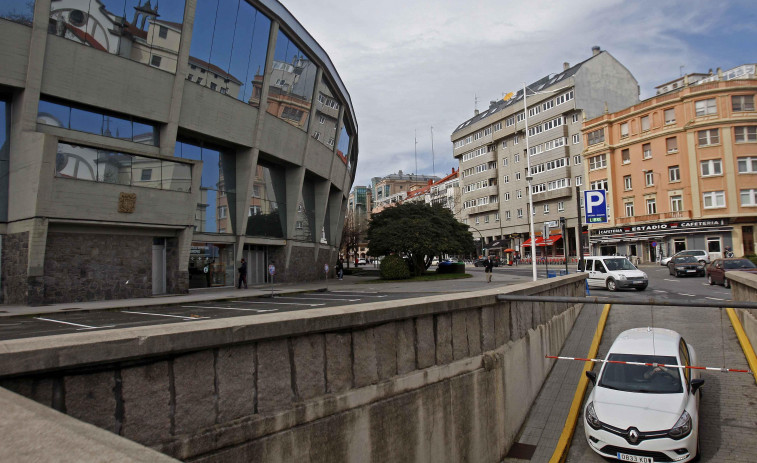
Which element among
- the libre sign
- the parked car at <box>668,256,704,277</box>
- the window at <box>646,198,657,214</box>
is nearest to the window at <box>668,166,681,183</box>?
the window at <box>646,198,657,214</box>

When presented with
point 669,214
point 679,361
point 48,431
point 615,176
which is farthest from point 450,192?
point 48,431

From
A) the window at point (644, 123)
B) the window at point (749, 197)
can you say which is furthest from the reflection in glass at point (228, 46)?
the window at point (749, 197)

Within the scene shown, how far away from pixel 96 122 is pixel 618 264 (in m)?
25.2

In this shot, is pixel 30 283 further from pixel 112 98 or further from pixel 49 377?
pixel 49 377

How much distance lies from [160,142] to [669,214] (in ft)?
154

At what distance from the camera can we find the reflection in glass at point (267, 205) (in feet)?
96.8

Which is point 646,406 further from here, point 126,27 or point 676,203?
point 676,203

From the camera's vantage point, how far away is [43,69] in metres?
18.6

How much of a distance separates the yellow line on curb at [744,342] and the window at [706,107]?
41.8 m

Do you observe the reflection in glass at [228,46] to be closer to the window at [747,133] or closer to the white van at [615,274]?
the white van at [615,274]

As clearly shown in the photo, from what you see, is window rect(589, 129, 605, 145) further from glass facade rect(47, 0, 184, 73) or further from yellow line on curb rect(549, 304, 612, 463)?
yellow line on curb rect(549, 304, 612, 463)

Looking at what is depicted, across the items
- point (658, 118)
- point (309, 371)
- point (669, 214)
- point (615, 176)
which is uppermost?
point (658, 118)

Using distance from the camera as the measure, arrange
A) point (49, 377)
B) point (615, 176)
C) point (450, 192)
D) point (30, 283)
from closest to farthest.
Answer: point (49, 377) < point (30, 283) < point (615, 176) < point (450, 192)

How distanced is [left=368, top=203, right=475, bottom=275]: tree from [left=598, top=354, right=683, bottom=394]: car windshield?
28404mm
